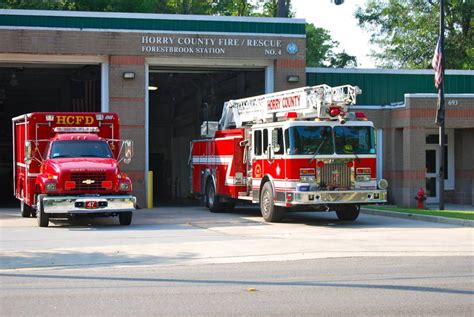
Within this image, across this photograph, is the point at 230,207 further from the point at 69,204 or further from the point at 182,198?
the point at 182,198

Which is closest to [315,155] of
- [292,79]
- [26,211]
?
[26,211]

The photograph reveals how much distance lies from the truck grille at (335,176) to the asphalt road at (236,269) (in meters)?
1.13

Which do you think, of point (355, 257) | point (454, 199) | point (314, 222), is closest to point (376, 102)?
point (454, 199)

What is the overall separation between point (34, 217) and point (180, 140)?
62.2 feet

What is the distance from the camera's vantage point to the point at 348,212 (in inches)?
830

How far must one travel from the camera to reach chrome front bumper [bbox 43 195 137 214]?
18047 mm

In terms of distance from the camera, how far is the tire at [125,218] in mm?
19406

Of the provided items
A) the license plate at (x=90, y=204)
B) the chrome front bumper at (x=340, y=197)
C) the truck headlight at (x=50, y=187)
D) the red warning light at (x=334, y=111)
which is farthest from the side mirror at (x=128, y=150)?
the red warning light at (x=334, y=111)

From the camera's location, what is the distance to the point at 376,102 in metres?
31.8

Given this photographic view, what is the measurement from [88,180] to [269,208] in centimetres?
505

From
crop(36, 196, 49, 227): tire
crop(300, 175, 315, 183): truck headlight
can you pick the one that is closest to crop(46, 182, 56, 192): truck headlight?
crop(36, 196, 49, 227): tire

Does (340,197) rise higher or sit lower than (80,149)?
lower

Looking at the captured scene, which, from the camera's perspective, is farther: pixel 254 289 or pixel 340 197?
pixel 340 197

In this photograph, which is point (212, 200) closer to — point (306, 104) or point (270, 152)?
point (270, 152)
